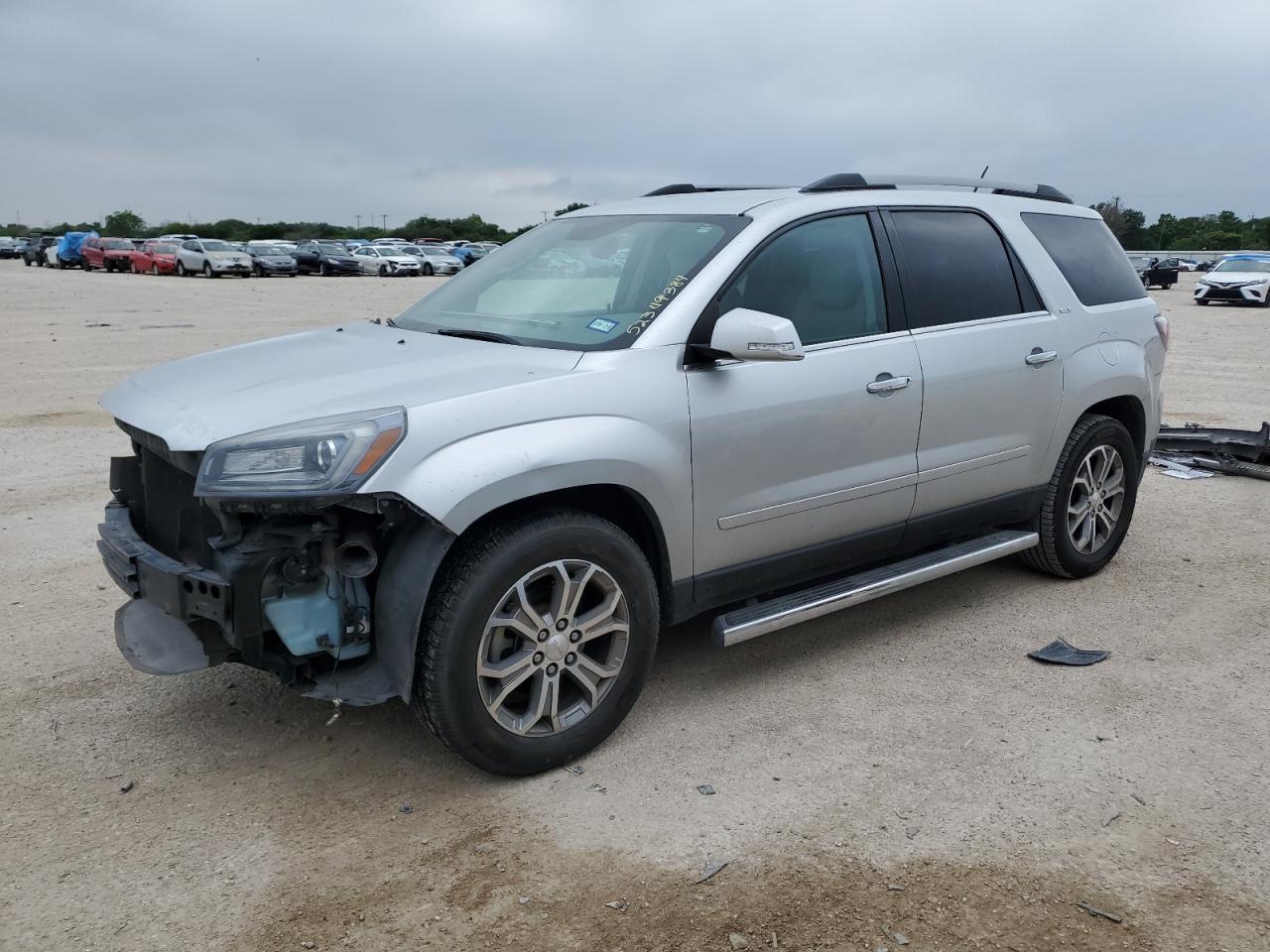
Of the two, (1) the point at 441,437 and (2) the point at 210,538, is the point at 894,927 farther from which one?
(2) the point at 210,538

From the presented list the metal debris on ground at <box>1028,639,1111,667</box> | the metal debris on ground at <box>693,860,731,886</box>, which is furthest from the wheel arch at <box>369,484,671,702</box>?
the metal debris on ground at <box>1028,639,1111,667</box>

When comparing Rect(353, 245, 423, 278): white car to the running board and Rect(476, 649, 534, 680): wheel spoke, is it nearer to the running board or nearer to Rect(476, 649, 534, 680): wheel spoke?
the running board

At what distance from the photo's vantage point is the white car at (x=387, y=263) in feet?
144

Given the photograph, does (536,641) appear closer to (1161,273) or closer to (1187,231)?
(1161,273)

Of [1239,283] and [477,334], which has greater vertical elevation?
[477,334]

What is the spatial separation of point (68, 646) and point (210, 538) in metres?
1.80

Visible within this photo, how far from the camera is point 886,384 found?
13.4ft

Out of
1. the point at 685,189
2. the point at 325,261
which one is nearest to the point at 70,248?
the point at 325,261

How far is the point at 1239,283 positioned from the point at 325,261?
107 feet

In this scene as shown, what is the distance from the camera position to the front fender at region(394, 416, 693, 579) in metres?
3.03

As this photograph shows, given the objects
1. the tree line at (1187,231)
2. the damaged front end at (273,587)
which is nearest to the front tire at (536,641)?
the damaged front end at (273,587)

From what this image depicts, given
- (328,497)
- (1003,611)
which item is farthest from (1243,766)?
(328,497)

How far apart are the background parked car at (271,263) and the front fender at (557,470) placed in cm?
3985

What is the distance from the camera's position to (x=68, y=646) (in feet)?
14.5
